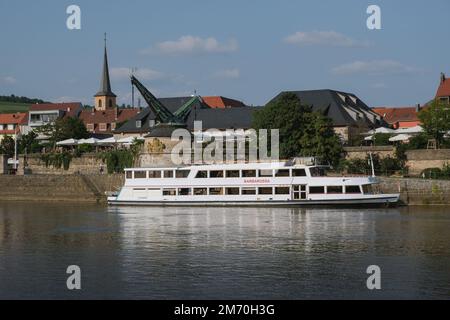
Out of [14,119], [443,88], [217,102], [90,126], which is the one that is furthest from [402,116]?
[14,119]

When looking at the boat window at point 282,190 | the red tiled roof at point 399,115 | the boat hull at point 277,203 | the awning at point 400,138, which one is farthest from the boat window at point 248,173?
the red tiled roof at point 399,115

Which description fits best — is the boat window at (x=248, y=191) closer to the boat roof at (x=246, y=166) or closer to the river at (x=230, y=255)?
the boat roof at (x=246, y=166)

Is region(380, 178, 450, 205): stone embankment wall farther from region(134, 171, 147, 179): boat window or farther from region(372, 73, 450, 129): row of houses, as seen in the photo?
region(372, 73, 450, 129): row of houses

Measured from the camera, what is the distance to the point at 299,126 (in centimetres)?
6209

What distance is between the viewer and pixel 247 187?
51.2 meters

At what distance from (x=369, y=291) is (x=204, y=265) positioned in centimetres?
651

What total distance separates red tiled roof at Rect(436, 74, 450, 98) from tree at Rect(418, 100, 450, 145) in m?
18.0

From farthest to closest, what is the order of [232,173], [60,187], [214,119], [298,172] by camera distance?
[214,119]
[60,187]
[232,173]
[298,172]

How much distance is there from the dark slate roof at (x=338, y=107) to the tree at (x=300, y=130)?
15.6m

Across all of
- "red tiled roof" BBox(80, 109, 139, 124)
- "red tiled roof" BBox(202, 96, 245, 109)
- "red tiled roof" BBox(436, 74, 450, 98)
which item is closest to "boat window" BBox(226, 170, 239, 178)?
"red tiled roof" BBox(436, 74, 450, 98)

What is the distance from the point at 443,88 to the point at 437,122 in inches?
811

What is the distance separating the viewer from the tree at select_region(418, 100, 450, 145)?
6150 centimetres

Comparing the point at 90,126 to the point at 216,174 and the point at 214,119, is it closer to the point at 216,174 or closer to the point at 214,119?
the point at 214,119

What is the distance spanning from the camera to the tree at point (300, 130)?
60438mm
